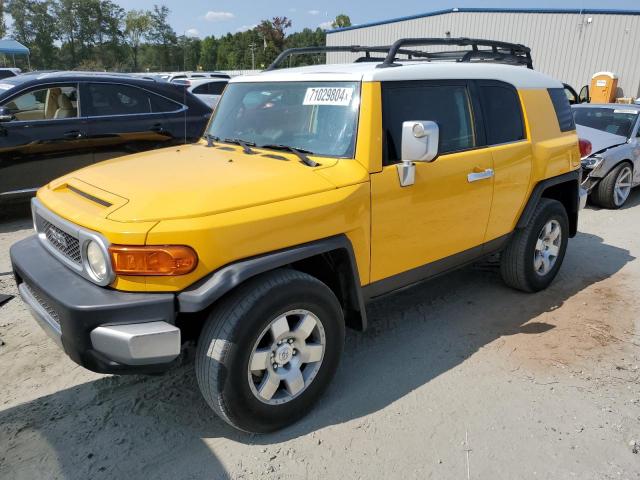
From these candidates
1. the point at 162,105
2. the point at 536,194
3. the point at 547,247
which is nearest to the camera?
the point at 536,194

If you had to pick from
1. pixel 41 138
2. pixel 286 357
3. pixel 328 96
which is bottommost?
pixel 286 357

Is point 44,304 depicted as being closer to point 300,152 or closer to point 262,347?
point 262,347

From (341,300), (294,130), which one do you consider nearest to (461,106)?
(294,130)

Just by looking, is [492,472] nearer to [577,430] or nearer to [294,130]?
[577,430]

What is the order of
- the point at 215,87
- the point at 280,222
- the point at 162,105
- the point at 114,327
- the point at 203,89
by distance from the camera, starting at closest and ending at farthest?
the point at 114,327 < the point at 280,222 < the point at 162,105 < the point at 203,89 < the point at 215,87

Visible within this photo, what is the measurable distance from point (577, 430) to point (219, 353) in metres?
2.00

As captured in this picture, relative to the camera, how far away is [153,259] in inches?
89.4

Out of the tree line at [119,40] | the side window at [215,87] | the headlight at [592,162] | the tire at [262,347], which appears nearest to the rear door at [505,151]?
the tire at [262,347]

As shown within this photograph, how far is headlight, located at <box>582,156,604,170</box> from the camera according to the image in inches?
298

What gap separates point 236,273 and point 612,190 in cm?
720

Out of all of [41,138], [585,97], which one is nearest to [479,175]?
[41,138]

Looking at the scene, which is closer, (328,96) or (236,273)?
(236,273)

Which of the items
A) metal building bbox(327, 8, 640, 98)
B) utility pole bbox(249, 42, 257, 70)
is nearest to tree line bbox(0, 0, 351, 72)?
utility pole bbox(249, 42, 257, 70)

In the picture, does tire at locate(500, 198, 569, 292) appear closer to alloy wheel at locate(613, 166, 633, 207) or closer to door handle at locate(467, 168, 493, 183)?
door handle at locate(467, 168, 493, 183)
